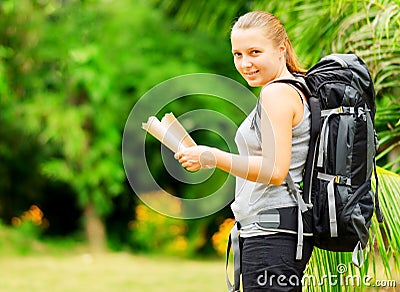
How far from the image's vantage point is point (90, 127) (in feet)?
30.9

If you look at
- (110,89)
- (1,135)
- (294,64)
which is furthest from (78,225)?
(294,64)

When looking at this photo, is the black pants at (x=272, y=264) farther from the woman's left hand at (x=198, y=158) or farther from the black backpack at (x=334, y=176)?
the woman's left hand at (x=198, y=158)

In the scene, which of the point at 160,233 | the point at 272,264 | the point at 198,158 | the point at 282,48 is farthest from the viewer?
the point at 160,233

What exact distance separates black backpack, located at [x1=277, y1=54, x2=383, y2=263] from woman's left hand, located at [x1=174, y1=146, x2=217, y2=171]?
1.06 ft

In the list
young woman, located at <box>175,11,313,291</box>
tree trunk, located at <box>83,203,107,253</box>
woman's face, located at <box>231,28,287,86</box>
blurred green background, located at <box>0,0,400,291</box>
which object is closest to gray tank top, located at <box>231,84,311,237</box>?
young woman, located at <box>175,11,313,291</box>

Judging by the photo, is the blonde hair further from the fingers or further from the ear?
the fingers

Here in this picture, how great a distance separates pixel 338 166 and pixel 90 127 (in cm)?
729

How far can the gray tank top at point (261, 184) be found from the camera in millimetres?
2309

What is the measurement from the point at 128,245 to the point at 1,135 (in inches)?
84.9

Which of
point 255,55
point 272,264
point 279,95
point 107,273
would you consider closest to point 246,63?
point 255,55

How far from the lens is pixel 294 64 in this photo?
249cm

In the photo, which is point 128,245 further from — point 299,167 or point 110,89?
point 299,167

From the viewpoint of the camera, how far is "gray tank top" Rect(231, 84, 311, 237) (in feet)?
7.57

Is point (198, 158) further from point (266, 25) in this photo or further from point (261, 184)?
point (266, 25)
